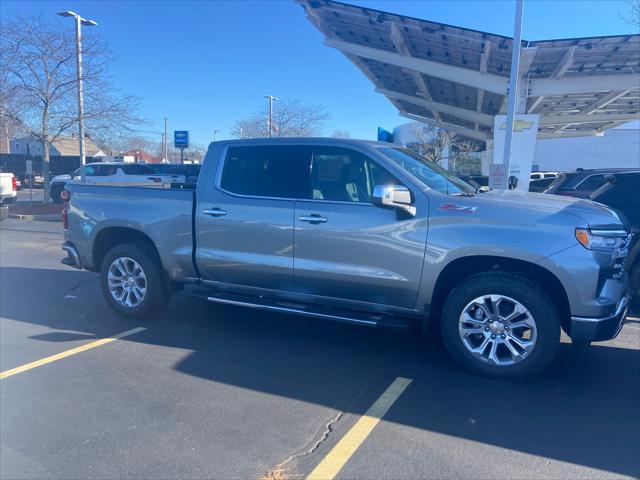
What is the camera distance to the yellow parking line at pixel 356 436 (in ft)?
9.78

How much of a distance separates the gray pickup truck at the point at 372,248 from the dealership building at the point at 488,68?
856 centimetres

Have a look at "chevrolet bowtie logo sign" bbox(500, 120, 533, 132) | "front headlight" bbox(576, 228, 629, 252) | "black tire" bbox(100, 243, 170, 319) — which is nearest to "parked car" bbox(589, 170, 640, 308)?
"front headlight" bbox(576, 228, 629, 252)

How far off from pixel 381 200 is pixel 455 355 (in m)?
1.46

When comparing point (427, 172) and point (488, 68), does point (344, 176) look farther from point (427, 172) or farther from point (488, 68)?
point (488, 68)

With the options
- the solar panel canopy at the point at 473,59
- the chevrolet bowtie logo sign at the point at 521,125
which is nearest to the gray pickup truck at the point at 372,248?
the chevrolet bowtie logo sign at the point at 521,125

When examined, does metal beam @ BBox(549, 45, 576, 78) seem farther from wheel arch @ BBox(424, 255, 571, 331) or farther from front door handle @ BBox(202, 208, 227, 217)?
front door handle @ BBox(202, 208, 227, 217)

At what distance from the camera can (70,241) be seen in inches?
240

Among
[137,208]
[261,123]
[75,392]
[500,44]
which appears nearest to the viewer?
[75,392]

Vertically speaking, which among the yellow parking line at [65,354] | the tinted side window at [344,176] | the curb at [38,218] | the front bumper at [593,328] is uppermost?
the tinted side window at [344,176]

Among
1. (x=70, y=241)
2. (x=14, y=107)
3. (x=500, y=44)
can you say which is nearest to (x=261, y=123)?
(x=14, y=107)

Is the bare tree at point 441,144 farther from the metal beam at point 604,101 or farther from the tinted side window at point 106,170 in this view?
the tinted side window at point 106,170

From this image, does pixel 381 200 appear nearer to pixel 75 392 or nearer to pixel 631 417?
pixel 631 417

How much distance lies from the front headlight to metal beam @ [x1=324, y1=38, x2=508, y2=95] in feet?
51.6

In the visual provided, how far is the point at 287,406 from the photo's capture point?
3.77 metres
